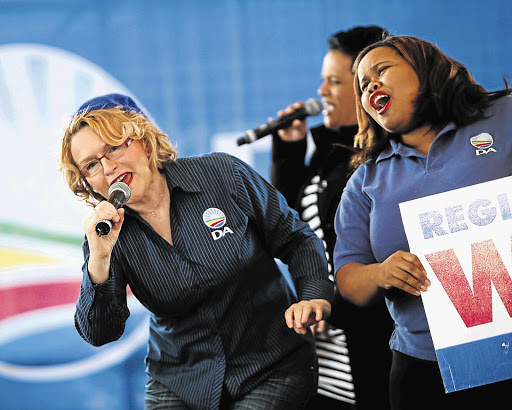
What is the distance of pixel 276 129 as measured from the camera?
2.43 meters

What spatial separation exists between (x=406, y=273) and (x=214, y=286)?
60 cm

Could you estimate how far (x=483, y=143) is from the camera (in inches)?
57.6

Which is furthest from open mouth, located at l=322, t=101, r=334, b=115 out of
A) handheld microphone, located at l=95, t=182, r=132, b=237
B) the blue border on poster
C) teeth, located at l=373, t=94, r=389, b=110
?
the blue border on poster

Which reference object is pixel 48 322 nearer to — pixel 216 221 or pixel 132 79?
pixel 132 79

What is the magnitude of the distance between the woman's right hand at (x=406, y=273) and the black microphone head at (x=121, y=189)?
722 mm

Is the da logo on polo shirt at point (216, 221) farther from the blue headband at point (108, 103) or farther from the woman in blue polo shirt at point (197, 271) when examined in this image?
the blue headband at point (108, 103)

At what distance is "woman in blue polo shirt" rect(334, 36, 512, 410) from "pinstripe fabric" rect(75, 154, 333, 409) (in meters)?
0.25

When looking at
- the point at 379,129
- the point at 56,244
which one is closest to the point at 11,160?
the point at 56,244

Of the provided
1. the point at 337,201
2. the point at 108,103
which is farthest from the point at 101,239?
the point at 337,201

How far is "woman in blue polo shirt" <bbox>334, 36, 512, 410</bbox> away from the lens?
4.78 feet

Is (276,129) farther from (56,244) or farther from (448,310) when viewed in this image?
(56,244)

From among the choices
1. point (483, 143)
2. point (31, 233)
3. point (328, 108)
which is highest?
point (483, 143)

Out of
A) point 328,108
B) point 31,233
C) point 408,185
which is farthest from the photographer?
point 31,233

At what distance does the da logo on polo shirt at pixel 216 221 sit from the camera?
1.83 m
